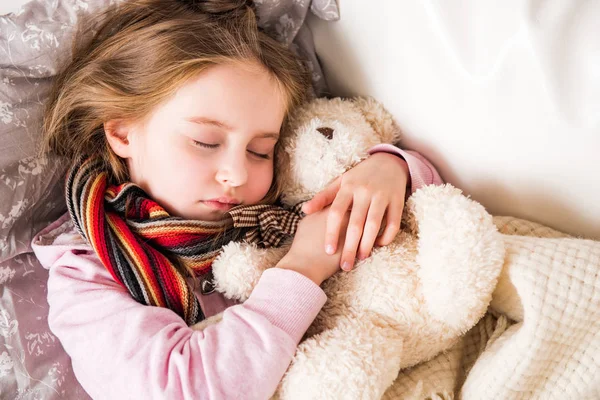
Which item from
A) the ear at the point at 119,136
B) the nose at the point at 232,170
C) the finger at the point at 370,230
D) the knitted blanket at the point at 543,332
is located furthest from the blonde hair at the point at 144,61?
the knitted blanket at the point at 543,332

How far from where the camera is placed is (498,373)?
734 millimetres

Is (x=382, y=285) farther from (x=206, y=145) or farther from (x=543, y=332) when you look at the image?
(x=206, y=145)

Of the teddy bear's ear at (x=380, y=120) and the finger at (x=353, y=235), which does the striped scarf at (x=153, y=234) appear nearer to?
the finger at (x=353, y=235)

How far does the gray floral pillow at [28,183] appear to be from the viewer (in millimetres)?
902

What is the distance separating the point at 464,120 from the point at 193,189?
477 mm

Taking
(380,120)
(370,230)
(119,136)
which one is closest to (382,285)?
A: (370,230)

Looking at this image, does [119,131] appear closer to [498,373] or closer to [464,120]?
[464,120]

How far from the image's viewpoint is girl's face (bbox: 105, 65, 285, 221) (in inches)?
34.7

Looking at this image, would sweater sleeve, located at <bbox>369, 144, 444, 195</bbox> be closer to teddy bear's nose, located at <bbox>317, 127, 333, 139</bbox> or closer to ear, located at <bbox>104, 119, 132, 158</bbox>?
teddy bear's nose, located at <bbox>317, 127, 333, 139</bbox>

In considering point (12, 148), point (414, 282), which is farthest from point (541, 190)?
point (12, 148)

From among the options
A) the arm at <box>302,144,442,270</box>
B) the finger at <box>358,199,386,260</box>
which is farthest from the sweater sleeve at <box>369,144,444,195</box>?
the finger at <box>358,199,386,260</box>

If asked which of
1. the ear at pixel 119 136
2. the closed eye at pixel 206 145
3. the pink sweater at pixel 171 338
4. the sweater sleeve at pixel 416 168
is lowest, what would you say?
the pink sweater at pixel 171 338

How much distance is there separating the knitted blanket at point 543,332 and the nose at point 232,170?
0.43 meters

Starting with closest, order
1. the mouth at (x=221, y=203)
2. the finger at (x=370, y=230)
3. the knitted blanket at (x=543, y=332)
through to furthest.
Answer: the knitted blanket at (x=543, y=332) < the finger at (x=370, y=230) < the mouth at (x=221, y=203)
